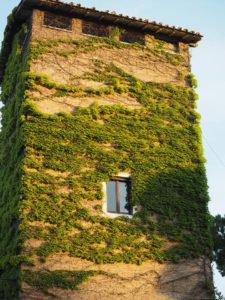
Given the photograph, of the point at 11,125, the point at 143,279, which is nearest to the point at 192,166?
the point at 143,279

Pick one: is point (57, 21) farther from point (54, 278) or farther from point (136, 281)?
point (136, 281)

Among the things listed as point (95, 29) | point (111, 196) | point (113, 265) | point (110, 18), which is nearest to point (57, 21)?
point (95, 29)

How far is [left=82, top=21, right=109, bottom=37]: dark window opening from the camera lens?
17.6m

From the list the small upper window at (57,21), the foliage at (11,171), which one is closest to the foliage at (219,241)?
the foliage at (11,171)

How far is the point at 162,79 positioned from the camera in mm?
17594

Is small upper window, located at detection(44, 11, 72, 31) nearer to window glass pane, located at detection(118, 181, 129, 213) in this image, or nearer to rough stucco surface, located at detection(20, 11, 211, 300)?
rough stucco surface, located at detection(20, 11, 211, 300)

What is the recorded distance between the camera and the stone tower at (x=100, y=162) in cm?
1390

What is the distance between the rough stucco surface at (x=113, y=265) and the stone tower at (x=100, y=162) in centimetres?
3

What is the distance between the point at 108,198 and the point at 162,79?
15.9 ft

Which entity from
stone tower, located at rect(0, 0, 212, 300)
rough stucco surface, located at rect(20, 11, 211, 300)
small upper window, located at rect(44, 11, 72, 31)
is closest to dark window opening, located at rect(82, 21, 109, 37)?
stone tower, located at rect(0, 0, 212, 300)

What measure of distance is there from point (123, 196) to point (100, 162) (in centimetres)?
120

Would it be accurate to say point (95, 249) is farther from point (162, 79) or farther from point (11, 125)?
point (162, 79)

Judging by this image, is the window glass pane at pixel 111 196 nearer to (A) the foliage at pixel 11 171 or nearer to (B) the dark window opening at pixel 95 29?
(A) the foliage at pixel 11 171

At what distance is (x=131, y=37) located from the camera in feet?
59.7
